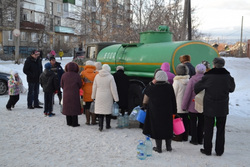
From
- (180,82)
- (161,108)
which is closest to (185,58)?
(180,82)

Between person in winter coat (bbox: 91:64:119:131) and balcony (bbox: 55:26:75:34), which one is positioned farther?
balcony (bbox: 55:26:75:34)

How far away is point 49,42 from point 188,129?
40.2 m

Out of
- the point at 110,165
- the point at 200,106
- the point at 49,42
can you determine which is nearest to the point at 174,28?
the point at 200,106

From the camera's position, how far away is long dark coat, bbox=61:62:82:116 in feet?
22.0

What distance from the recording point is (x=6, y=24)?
34281 millimetres

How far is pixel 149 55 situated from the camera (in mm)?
7035

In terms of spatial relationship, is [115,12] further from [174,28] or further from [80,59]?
[80,59]

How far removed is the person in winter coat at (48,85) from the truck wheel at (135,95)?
2.19 meters

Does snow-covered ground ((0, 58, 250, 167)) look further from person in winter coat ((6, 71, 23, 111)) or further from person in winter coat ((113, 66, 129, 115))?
person in winter coat ((6, 71, 23, 111))

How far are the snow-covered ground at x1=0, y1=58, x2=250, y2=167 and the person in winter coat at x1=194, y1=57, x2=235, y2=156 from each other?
0.36m

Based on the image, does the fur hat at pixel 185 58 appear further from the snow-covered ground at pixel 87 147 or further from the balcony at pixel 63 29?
the balcony at pixel 63 29

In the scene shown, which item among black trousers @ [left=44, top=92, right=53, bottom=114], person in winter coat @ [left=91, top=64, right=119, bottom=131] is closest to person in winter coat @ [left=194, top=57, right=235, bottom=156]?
person in winter coat @ [left=91, top=64, right=119, bottom=131]

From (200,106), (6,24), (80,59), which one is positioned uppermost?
(6,24)

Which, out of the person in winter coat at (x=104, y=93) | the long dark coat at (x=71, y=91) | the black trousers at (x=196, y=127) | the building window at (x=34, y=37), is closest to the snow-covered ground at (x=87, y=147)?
the black trousers at (x=196, y=127)
